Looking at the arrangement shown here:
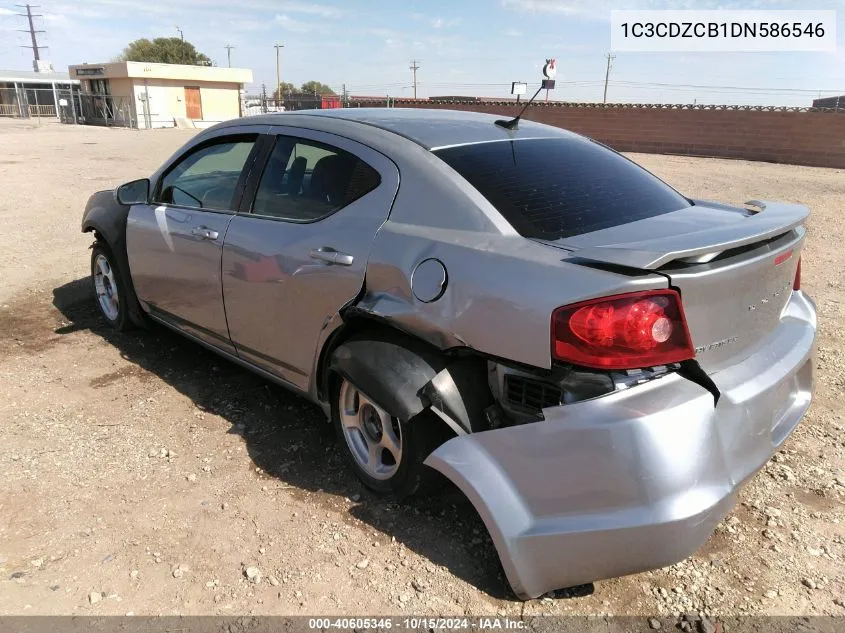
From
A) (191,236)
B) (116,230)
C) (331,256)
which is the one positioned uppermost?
(331,256)

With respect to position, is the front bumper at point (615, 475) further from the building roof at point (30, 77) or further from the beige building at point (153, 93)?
the building roof at point (30, 77)

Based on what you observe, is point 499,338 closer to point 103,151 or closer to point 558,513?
point 558,513

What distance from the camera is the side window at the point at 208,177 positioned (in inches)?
143

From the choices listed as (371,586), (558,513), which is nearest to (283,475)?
(371,586)

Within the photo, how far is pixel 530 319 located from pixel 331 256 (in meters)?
1.08

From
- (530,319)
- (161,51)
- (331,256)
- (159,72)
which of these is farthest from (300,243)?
(161,51)

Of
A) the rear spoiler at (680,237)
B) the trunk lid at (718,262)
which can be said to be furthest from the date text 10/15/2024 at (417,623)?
the rear spoiler at (680,237)

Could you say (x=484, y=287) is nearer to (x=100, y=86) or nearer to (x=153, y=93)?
(x=153, y=93)

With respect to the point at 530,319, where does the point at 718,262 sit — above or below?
above

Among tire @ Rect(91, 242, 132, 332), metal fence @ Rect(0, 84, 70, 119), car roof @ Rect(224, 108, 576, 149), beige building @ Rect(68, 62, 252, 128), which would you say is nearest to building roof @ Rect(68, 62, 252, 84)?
beige building @ Rect(68, 62, 252, 128)

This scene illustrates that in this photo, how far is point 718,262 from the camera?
217cm

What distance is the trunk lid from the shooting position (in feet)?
6.77

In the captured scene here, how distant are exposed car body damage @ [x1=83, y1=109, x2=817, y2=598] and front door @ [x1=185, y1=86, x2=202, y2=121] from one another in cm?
4290

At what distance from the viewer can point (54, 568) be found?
252 centimetres
